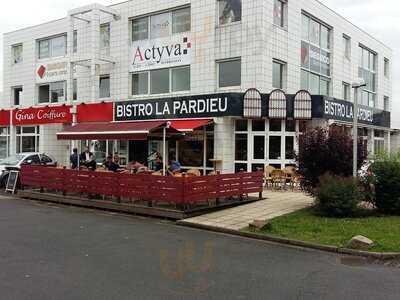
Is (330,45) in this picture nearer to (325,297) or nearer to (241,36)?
(241,36)

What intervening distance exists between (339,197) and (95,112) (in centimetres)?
1541

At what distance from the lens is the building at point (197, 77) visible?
65.4 ft

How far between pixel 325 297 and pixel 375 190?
758 centimetres

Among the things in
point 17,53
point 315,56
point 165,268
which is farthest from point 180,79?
point 165,268

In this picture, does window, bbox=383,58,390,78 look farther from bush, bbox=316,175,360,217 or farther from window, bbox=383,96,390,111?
bush, bbox=316,175,360,217

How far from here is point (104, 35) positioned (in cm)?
2555

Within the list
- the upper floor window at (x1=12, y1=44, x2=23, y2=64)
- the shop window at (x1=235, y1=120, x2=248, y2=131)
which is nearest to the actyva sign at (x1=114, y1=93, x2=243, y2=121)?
the shop window at (x1=235, y1=120, x2=248, y2=131)

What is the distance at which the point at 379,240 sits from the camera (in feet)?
31.2

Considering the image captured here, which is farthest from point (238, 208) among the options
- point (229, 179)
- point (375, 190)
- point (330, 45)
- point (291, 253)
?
point (330, 45)

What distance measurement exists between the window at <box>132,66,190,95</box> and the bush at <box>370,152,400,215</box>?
426 inches

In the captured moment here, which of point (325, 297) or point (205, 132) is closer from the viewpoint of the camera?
point (325, 297)

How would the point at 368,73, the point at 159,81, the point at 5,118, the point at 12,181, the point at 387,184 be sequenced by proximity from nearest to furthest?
the point at 387,184
the point at 12,181
the point at 159,81
the point at 368,73
the point at 5,118

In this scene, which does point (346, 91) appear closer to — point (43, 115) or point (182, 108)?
point (182, 108)

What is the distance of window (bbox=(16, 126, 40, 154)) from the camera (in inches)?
1144
